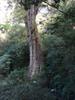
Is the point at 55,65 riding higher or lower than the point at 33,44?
lower

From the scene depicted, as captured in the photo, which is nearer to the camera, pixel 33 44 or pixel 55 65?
pixel 55 65

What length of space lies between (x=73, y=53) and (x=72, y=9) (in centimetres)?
124

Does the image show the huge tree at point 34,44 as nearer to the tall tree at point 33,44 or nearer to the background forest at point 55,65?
the tall tree at point 33,44

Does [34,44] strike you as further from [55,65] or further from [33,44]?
[55,65]

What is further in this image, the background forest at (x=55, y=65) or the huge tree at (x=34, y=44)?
the huge tree at (x=34, y=44)

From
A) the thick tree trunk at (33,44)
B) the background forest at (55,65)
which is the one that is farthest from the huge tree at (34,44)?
the background forest at (55,65)

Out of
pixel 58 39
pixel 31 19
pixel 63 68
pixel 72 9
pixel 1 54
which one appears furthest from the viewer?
pixel 1 54

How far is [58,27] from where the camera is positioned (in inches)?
348

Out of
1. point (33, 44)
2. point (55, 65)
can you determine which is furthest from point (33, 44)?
point (55, 65)

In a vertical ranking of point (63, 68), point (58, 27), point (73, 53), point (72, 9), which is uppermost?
point (72, 9)

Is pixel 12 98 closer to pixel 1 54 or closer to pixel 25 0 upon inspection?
pixel 25 0

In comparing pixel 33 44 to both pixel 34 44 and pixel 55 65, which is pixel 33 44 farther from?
pixel 55 65

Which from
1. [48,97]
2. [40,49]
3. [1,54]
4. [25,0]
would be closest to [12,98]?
[48,97]

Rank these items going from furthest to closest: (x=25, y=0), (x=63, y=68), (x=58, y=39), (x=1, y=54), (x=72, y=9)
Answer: (x=1, y=54) < (x=58, y=39) < (x=63, y=68) < (x=72, y=9) < (x=25, y=0)
